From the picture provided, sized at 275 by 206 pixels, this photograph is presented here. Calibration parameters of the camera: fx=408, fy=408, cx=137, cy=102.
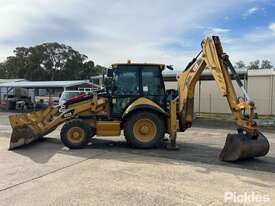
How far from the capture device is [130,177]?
807 centimetres

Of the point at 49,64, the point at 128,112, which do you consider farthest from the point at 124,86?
the point at 49,64

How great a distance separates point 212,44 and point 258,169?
356 centimetres

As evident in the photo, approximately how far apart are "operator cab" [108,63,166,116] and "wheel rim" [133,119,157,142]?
0.74 meters

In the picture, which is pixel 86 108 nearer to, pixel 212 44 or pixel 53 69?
pixel 212 44

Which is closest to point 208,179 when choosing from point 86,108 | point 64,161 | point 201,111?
point 64,161

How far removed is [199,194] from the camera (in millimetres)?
6805

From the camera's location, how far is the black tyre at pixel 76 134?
1196 cm

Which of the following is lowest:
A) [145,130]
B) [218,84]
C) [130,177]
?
[130,177]

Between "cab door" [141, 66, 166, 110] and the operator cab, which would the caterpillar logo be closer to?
the operator cab

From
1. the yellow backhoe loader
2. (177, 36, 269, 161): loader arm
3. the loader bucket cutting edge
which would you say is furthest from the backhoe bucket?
the loader bucket cutting edge

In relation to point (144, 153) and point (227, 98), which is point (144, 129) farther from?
point (227, 98)

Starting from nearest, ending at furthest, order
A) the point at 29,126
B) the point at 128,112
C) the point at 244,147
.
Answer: the point at 244,147, the point at 128,112, the point at 29,126

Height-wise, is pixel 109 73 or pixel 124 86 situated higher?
pixel 109 73

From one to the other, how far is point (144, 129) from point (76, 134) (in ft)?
6.60
